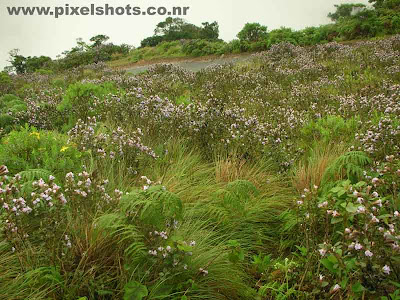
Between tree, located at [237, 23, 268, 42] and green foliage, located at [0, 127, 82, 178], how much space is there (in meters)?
23.9

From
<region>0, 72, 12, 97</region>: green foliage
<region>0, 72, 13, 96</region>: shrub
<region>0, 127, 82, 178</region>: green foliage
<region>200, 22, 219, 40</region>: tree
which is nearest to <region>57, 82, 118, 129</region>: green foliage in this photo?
<region>0, 127, 82, 178</region>: green foliage

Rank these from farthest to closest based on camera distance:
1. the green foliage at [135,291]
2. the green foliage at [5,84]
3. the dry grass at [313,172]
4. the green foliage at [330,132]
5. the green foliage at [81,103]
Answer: the green foliage at [5,84] < the green foliage at [81,103] < the green foliage at [330,132] < the dry grass at [313,172] < the green foliage at [135,291]

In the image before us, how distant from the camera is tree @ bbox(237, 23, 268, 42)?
86.2 ft

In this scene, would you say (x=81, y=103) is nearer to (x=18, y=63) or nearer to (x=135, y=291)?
(x=135, y=291)

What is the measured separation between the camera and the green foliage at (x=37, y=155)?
3801 millimetres

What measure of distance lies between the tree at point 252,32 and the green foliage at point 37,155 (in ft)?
78.6

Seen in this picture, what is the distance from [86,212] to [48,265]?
497mm

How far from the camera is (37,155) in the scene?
4.12 metres

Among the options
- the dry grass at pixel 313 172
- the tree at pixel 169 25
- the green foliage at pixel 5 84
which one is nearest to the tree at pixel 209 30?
the tree at pixel 169 25

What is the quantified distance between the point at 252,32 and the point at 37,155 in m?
24.7

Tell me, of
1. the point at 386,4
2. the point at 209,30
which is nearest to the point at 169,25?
the point at 209,30

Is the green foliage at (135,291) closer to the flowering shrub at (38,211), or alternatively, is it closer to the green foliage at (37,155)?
the flowering shrub at (38,211)

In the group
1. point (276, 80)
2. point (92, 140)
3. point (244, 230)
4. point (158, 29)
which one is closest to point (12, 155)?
point (92, 140)

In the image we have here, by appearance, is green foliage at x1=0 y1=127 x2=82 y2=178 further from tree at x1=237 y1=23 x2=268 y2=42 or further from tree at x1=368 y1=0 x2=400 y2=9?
tree at x1=368 y1=0 x2=400 y2=9
